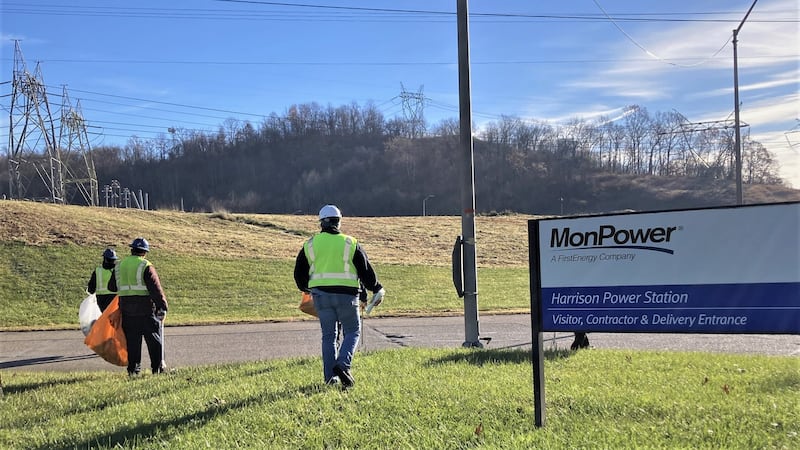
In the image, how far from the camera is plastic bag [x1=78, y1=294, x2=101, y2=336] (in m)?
9.66

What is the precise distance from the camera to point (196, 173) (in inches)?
5207

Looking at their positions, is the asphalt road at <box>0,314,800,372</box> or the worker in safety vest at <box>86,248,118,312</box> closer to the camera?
the asphalt road at <box>0,314,800,372</box>

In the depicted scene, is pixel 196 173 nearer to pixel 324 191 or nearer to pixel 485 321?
pixel 324 191

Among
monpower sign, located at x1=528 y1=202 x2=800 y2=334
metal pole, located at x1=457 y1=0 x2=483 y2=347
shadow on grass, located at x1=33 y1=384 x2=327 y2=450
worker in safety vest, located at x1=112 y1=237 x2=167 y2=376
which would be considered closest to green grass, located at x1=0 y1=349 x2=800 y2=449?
shadow on grass, located at x1=33 y1=384 x2=327 y2=450

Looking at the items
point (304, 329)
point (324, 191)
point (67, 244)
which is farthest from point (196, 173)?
point (304, 329)

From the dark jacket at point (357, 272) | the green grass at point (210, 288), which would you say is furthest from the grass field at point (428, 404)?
the green grass at point (210, 288)

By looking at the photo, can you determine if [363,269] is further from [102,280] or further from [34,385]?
[102,280]

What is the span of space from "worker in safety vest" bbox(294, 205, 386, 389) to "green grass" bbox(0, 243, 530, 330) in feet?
31.4

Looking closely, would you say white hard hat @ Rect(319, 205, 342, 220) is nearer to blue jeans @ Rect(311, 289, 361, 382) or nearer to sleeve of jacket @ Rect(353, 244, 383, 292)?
sleeve of jacket @ Rect(353, 244, 383, 292)

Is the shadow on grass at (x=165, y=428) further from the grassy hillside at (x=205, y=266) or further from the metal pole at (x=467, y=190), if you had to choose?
the grassy hillside at (x=205, y=266)

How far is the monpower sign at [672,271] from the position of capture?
410 cm

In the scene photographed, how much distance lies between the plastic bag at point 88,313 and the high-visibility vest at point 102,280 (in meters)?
0.18

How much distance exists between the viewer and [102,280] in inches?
401

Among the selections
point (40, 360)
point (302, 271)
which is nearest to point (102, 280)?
point (40, 360)
